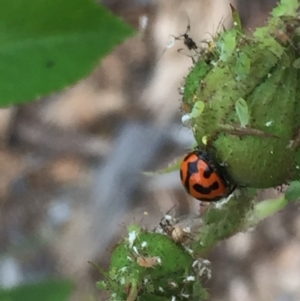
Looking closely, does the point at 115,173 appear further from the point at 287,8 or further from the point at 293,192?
the point at 287,8

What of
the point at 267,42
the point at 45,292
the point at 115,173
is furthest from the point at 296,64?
the point at 115,173

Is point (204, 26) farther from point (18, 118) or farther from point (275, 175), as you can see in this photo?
point (275, 175)

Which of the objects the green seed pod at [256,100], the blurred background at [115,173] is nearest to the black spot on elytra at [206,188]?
the green seed pod at [256,100]

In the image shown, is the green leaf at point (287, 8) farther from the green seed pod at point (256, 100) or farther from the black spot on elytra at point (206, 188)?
the black spot on elytra at point (206, 188)

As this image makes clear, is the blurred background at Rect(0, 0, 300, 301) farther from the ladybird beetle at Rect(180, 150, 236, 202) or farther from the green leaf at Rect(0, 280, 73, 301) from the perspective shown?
the green leaf at Rect(0, 280, 73, 301)

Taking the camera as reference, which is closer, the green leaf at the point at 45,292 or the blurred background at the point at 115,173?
the green leaf at the point at 45,292

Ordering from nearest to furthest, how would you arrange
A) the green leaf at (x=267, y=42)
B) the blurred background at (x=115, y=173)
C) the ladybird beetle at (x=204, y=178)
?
1. the green leaf at (x=267, y=42)
2. the ladybird beetle at (x=204, y=178)
3. the blurred background at (x=115, y=173)

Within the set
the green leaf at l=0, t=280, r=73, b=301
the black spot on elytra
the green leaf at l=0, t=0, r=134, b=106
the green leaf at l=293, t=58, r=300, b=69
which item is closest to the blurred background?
the black spot on elytra
